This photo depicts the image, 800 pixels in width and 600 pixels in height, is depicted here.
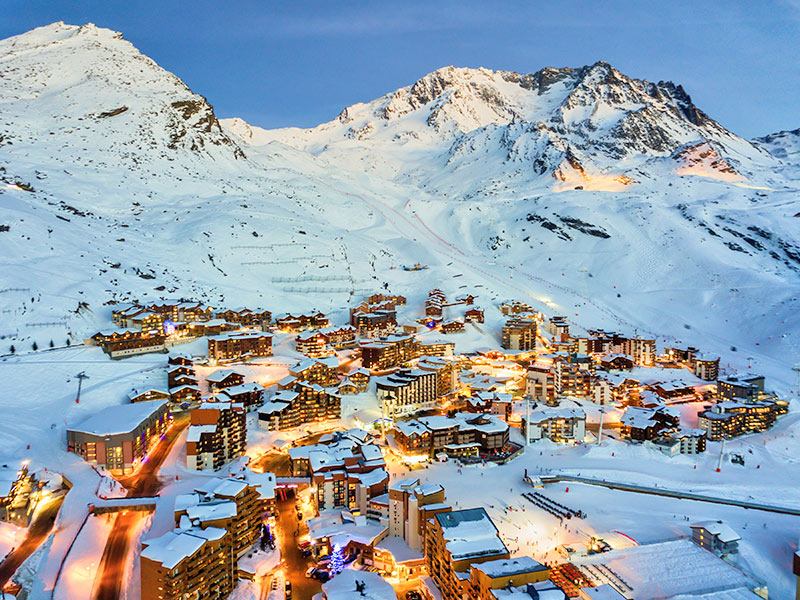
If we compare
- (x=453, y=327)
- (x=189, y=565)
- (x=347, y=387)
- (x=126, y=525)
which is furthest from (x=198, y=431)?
(x=453, y=327)

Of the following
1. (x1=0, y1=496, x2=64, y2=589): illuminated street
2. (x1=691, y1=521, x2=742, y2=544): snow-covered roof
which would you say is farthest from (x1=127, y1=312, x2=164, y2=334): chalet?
(x1=691, y1=521, x2=742, y2=544): snow-covered roof

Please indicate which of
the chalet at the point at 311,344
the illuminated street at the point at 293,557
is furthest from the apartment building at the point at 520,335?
the illuminated street at the point at 293,557

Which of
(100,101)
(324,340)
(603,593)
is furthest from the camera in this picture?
(100,101)

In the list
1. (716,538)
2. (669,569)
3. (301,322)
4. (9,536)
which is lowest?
(669,569)

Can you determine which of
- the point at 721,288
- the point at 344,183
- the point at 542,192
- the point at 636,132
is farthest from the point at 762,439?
the point at 636,132

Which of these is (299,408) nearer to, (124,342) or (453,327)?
(124,342)

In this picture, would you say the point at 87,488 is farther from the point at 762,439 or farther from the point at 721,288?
the point at 721,288
